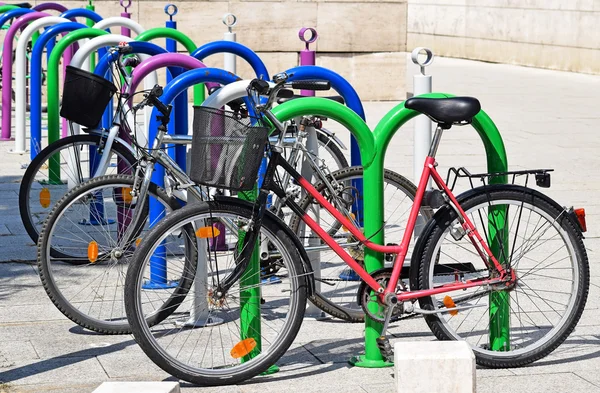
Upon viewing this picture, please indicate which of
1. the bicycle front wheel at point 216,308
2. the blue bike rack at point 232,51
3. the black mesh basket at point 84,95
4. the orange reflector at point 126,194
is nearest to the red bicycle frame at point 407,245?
the bicycle front wheel at point 216,308

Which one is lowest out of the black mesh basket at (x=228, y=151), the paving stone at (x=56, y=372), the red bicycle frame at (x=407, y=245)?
the paving stone at (x=56, y=372)

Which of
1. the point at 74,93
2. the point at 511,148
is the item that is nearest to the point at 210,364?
the point at 74,93

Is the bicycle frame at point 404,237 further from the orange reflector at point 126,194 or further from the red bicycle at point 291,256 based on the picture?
the orange reflector at point 126,194

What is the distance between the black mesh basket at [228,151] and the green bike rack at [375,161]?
1.25ft

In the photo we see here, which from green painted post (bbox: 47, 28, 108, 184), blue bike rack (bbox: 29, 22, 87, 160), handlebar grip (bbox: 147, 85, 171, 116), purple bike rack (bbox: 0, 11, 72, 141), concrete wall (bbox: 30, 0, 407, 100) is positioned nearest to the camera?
handlebar grip (bbox: 147, 85, 171, 116)

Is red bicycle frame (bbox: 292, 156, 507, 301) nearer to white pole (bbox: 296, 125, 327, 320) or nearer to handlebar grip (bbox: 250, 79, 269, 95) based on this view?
handlebar grip (bbox: 250, 79, 269, 95)

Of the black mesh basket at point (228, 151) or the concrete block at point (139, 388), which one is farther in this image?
the black mesh basket at point (228, 151)

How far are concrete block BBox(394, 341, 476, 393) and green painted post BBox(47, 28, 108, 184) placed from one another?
478 cm

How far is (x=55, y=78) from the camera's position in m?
9.05

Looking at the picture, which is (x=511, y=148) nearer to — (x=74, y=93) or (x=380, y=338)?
(x=74, y=93)

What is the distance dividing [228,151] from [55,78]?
4672mm

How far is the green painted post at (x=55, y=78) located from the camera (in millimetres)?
8734

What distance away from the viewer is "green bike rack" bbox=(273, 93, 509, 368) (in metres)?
5.07

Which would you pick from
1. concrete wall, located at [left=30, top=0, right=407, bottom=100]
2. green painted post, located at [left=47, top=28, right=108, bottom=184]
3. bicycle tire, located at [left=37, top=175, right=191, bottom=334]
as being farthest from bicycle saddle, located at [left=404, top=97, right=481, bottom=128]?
concrete wall, located at [left=30, top=0, right=407, bottom=100]
